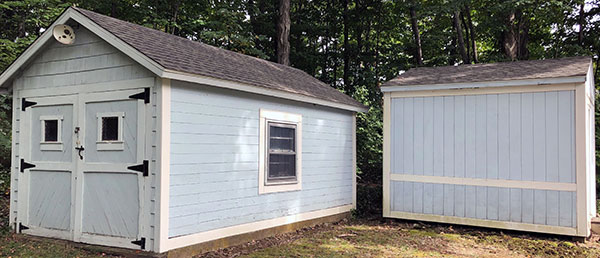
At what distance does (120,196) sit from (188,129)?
1.19 metres

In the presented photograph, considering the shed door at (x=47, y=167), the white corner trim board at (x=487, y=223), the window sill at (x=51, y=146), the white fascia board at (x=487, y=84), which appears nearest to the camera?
the shed door at (x=47, y=167)

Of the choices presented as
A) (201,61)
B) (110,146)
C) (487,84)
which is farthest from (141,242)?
(487,84)

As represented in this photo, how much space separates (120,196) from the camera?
576cm

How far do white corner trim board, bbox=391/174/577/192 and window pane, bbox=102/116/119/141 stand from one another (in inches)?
208

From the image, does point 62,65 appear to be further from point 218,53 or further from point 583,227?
point 583,227

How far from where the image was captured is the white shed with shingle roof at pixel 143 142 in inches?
219

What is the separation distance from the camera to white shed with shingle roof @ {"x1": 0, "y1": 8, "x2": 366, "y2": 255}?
5559 millimetres

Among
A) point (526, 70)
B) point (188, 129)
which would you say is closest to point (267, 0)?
point (526, 70)

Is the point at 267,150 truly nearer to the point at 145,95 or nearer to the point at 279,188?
the point at 279,188

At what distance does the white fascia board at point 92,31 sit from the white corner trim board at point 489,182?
17.7ft

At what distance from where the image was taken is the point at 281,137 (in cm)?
766

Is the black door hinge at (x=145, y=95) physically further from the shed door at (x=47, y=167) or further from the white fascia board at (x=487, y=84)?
the white fascia board at (x=487, y=84)

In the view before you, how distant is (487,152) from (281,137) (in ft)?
12.2

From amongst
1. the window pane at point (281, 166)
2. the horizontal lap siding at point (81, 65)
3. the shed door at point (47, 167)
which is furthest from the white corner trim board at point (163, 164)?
the window pane at point (281, 166)
